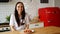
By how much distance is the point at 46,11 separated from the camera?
3.73 metres

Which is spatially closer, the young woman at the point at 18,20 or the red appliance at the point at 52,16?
the young woman at the point at 18,20

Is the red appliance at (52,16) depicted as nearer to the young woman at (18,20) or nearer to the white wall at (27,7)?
the white wall at (27,7)

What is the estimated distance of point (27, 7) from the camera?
3.92 m

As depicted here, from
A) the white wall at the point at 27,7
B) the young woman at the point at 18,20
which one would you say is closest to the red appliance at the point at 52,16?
the white wall at the point at 27,7

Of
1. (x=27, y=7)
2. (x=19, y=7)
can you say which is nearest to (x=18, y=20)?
(x=19, y=7)

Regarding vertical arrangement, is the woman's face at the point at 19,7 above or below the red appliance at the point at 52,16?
above

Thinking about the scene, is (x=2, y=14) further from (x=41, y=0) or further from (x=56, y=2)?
(x=56, y=2)

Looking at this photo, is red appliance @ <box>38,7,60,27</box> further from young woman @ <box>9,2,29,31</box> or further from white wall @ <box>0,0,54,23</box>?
young woman @ <box>9,2,29,31</box>

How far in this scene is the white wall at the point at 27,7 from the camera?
→ 377 centimetres


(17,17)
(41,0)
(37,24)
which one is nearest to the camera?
(17,17)

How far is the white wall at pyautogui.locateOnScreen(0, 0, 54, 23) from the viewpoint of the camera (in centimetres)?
377

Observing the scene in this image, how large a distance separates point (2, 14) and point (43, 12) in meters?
1.09

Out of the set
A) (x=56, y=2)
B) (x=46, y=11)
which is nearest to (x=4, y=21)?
(x=46, y=11)

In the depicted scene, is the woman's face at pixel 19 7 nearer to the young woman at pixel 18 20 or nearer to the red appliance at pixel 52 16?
the young woman at pixel 18 20
